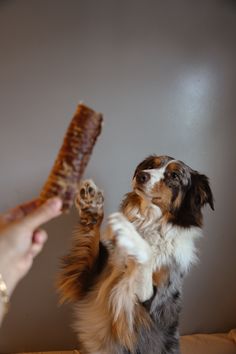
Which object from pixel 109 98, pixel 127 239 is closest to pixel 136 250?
pixel 127 239

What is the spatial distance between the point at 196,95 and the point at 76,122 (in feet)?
4.51

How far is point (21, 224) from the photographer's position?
889mm

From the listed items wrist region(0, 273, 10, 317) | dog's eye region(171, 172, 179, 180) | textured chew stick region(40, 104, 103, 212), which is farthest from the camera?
dog's eye region(171, 172, 179, 180)

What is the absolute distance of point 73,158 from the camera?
40.2 inches

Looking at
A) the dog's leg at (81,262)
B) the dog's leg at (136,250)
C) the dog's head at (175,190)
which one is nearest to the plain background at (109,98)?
the dog's leg at (81,262)

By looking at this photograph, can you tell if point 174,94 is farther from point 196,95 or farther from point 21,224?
point 21,224

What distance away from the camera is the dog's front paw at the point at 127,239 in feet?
4.81

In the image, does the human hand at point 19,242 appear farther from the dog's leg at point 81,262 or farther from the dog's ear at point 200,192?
the dog's ear at point 200,192

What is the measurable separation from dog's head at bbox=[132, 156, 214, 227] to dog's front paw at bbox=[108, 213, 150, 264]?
0.76 ft

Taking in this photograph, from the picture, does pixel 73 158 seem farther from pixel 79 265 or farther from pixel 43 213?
pixel 79 265

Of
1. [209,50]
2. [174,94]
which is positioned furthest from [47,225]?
[209,50]

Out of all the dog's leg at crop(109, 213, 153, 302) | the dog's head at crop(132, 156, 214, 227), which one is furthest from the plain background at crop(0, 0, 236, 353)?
the dog's leg at crop(109, 213, 153, 302)

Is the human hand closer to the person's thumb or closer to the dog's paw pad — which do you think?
the person's thumb

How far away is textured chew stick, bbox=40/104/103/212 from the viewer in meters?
1.00
